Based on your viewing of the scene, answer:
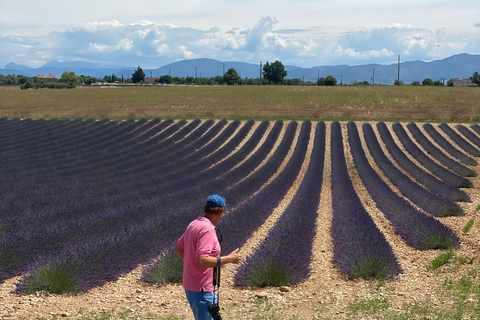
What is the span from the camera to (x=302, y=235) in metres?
7.77

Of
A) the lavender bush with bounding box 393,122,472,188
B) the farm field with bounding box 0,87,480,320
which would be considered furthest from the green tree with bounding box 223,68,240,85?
the farm field with bounding box 0,87,480,320

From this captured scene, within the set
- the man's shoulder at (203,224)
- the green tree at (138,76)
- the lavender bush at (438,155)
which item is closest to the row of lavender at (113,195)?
the man's shoulder at (203,224)

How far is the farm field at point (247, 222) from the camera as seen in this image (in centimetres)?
528

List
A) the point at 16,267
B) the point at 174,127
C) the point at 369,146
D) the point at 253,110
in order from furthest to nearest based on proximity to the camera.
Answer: the point at 253,110, the point at 174,127, the point at 369,146, the point at 16,267

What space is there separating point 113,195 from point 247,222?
3.13 metres

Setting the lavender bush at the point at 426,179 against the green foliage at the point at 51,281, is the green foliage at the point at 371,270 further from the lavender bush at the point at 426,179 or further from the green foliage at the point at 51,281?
the lavender bush at the point at 426,179

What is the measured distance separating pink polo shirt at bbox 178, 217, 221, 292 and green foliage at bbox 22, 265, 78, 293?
8.56 ft

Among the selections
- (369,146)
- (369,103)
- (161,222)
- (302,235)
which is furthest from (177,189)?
(369,103)

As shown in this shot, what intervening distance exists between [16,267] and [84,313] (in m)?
1.77

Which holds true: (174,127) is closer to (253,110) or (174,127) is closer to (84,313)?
(253,110)

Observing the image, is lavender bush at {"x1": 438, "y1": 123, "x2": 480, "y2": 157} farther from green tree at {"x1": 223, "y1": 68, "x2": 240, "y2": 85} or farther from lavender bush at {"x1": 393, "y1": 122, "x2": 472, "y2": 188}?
green tree at {"x1": 223, "y1": 68, "x2": 240, "y2": 85}

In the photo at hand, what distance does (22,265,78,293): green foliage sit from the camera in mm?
5371

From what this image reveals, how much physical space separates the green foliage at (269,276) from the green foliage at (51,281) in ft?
6.25

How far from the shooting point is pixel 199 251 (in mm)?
3211
